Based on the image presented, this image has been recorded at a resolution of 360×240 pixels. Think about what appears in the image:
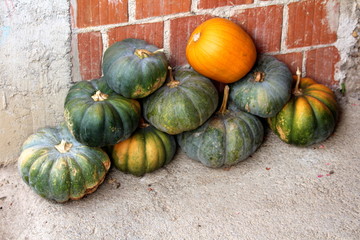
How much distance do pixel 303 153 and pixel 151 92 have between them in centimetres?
74

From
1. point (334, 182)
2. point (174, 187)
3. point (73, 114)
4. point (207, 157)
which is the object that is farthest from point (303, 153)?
point (73, 114)

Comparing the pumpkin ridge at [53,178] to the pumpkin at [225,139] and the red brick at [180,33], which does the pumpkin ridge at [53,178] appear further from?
the red brick at [180,33]

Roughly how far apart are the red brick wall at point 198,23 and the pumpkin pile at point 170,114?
96mm

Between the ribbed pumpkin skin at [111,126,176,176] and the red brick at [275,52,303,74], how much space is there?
719 mm

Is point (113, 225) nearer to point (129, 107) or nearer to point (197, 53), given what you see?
point (129, 107)

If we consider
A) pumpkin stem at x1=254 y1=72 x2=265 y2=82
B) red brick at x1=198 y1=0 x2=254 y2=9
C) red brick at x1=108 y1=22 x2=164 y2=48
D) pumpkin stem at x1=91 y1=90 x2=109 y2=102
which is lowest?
pumpkin stem at x1=91 y1=90 x2=109 y2=102

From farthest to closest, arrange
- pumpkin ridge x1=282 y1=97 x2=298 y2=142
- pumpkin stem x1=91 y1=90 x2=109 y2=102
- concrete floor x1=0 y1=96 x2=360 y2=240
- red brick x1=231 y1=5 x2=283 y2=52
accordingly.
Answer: red brick x1=231 y1=5 x2=283 y2=52
pumpkin ridge x1=282 y1=97 x2=298 y2=142
pumpkin stem x1=91 y1=90 x2=109 y2=102
concrete floor x1=0 y1=96 x2=360 y2=240

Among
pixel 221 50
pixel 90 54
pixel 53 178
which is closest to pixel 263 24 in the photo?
pixel 221 50

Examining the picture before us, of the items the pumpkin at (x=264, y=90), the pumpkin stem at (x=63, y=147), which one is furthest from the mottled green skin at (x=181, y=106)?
the pumpkin stem at (x=63, y=147)

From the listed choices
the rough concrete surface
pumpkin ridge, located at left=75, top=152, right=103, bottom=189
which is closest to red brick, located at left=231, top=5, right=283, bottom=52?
the rough concrete surface

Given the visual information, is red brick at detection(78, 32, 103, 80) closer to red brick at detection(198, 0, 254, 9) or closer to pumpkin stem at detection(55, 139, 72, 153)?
pumpkin stem at detection(55, 139, 72, 153)

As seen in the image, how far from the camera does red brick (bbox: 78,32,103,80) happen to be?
1991 mm

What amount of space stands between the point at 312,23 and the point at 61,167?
4.42 ft

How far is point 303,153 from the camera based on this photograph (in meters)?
2.00
